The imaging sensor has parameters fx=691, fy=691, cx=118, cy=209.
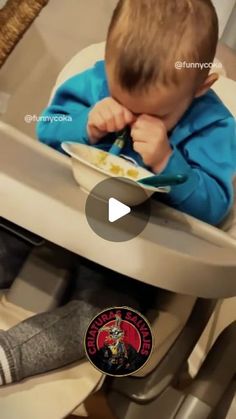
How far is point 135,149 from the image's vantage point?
52 cm

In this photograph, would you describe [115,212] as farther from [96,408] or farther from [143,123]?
[96,408]

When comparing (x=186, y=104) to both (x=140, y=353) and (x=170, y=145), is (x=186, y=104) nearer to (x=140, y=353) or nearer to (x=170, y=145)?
(x=170, y=145)

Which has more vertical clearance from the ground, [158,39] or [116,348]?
[158,39]

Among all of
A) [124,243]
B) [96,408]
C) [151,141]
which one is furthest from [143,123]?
[96,408]

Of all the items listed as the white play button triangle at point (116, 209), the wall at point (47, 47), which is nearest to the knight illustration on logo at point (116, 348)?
the white play button triangle at point (116, 209)

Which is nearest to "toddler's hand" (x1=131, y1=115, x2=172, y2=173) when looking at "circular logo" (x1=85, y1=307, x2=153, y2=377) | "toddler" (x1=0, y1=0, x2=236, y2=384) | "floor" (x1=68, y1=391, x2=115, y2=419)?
"toddler" (x1=0, y1=0, x2=236, y2=384)

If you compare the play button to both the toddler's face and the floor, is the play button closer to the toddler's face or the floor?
the toddler's face

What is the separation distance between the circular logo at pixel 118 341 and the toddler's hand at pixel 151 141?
0.39ft

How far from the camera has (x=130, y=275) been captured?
44 cm

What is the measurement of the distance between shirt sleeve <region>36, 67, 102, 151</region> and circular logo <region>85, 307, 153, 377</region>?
0.14 metres

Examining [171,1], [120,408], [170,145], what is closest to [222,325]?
[120,408]

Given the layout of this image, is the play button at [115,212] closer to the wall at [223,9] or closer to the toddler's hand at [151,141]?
the toddler's hand at [151,141]

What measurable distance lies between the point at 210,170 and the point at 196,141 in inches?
1.1

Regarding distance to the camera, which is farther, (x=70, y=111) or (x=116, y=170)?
(x=70, y=111)
